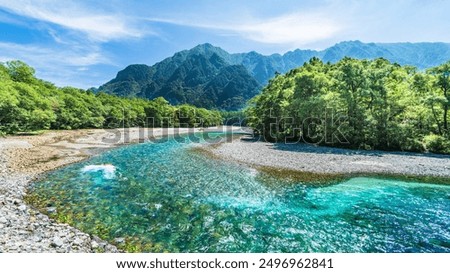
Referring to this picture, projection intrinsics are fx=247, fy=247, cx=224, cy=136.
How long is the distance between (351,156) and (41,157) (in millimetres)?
42712

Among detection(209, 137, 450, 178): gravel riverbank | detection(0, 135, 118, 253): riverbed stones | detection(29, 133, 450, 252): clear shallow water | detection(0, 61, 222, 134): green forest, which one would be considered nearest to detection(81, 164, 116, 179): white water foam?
detection(29, 133, 450, 252): clear shallow water

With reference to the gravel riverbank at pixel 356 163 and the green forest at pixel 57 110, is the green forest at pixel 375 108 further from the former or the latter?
the green forest at pixel 57 110

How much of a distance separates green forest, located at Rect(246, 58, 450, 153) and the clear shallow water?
2231cm

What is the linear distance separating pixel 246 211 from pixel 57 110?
3144 inches

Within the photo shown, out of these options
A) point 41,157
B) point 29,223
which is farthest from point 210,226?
point 41,157

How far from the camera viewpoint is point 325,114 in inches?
1935

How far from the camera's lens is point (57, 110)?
75.3 meters

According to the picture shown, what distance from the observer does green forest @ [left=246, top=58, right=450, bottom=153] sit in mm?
40281

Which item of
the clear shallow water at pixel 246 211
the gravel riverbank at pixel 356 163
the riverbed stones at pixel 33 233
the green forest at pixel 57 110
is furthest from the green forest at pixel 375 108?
the green forest at pixel 57 110

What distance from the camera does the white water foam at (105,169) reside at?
84.3 ft

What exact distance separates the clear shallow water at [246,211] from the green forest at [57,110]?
40.8 meters

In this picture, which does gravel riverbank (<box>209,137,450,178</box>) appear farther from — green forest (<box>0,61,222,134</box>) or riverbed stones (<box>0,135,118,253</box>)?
green forest (<box>0,61,222,134</box>)

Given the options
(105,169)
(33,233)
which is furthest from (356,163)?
(33,233)
